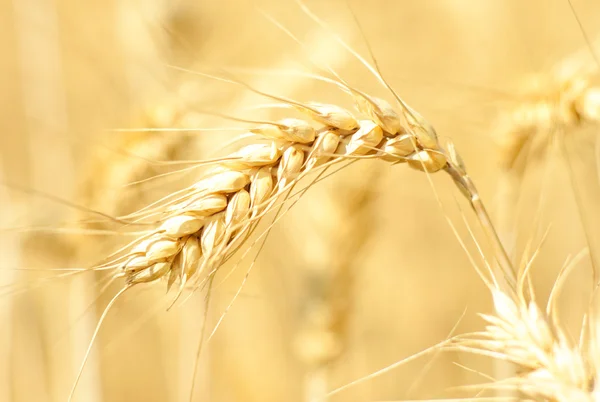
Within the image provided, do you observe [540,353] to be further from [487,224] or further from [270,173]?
[270,173]

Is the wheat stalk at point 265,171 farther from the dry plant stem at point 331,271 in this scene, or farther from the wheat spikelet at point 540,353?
the dry plant stem at point 331,271

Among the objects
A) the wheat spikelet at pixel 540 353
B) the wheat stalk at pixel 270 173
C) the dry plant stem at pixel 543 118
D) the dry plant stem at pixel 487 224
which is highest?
the dry plant stem at pixel 543 118

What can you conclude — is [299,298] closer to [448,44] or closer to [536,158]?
[536,158]

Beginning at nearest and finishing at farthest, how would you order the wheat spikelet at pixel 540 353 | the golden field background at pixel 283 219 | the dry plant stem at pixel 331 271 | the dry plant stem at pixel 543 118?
the wheat spikelet at pixel 540 353
the dry plant stem at pixel 543 118
the golden field background at pixel 283 219
the dry plant stem at pixel 331 271

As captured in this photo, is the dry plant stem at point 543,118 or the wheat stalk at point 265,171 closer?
the wheat stalk at point 265,171

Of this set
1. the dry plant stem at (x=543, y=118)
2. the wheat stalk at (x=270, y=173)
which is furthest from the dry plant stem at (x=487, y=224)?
the dry plant stem at (x=543, y=118)

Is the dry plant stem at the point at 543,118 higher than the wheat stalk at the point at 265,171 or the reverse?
higher

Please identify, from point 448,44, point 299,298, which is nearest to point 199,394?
point 299,298

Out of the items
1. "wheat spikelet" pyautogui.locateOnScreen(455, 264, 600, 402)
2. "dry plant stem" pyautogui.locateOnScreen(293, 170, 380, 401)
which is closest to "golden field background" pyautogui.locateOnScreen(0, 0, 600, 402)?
"dry plant stem" pyautogui.locateOnScreen(293, 170, 380, 401)
